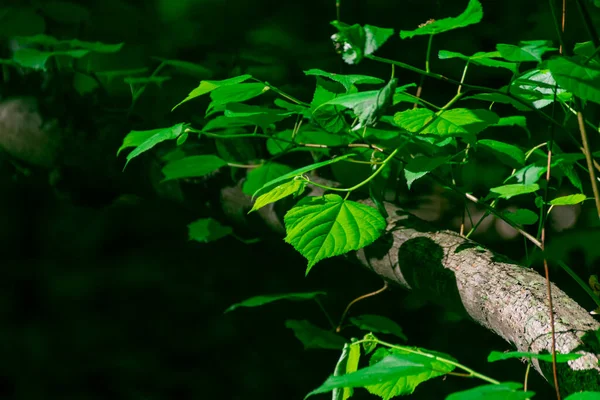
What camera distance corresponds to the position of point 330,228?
522mm

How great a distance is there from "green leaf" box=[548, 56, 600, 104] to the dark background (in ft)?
2.63

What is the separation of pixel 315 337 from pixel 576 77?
52 cm

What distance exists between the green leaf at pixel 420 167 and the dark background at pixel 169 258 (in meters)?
0.70

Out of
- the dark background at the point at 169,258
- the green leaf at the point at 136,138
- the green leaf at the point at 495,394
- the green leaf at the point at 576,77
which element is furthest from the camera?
A: the dark background at the point at 169,258

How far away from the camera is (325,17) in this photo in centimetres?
140

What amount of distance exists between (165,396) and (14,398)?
0.44 metres

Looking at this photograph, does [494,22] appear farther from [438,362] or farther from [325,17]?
[438,362]

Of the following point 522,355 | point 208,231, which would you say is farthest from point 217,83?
point 208,231

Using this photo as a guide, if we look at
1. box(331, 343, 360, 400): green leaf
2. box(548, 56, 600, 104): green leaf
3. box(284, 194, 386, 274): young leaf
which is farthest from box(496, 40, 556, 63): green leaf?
box(331, 343, 360, 400): green leaf

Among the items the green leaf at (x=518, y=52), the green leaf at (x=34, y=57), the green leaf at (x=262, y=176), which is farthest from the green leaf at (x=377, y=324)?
the green leaf at (x=34, y=57)

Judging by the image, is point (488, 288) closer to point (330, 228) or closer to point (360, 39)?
point (330, 228)

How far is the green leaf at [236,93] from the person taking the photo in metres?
0.58

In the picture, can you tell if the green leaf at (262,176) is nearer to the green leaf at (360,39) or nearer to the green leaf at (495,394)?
the green leaf at (360,39)

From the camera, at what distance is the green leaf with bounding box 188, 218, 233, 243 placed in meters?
1.00
